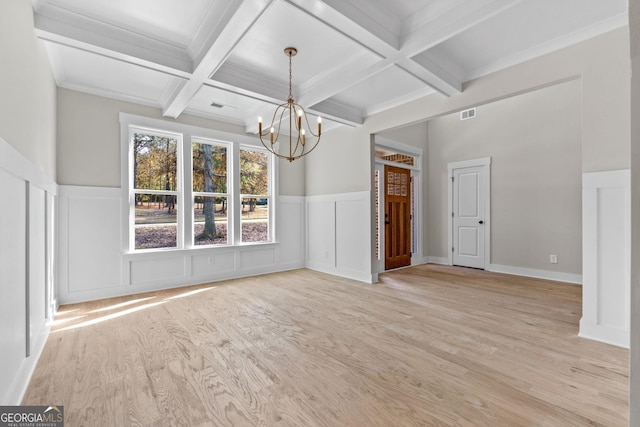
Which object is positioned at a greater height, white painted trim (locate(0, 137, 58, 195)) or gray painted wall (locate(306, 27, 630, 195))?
gray painted wall (locate(306, 27, 630, 195))

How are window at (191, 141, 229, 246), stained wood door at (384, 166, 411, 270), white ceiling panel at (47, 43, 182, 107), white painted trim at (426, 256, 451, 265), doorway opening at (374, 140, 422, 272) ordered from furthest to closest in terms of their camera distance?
white painted trim at (426, 256, 451, 265), stained wood door at (384, 166, 411, 270), doorway opening at (374, 140, 422, 272), window at (191, 141, 229, 246), white ceiling panel at (47, 43, 182, 107)

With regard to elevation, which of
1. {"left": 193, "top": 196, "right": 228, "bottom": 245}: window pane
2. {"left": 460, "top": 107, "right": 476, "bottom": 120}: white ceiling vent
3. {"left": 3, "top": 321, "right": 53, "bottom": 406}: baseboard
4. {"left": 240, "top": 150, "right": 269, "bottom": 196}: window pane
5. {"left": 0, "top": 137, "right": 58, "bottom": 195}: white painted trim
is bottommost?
{"left": 3, "top": 321, "right": 53, "bottom": 406}: baseboard

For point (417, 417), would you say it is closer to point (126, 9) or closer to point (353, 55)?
point (353, 55)

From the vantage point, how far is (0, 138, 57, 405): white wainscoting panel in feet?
5.61

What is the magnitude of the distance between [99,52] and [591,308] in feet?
16.2

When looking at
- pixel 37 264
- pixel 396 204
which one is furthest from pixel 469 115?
pixel 37 264

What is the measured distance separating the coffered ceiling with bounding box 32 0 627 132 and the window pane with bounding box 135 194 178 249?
143 centimetres

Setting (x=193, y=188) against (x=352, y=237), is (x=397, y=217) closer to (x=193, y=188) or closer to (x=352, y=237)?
(x=352, y=237)

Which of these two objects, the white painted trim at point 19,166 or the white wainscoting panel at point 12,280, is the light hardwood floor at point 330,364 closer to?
the white wainscoting panel at point 12,280

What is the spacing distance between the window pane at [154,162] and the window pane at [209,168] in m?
0.31

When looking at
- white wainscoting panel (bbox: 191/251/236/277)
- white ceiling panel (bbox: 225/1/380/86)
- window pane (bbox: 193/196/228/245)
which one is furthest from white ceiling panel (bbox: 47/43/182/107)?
white wainscoting panel (bbox: 191/251/236/277)

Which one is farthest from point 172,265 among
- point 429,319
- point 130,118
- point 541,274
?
point 541,274

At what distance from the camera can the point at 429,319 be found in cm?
315

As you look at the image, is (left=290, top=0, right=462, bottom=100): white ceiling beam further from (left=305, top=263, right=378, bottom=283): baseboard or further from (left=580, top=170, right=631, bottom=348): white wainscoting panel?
(left=305, top=263, right=378, bottom=283): baseboard
